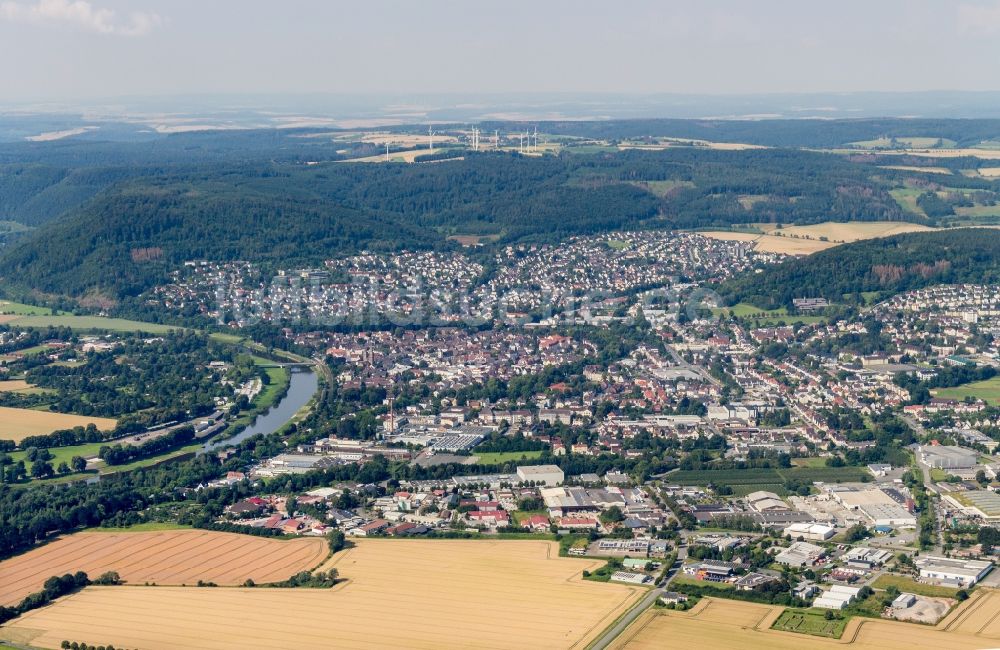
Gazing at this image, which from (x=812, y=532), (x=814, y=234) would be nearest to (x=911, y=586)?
(x=812, y=532)

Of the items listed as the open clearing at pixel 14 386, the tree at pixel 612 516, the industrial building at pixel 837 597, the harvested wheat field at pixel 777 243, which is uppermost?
the harvested wheat field at pixel 777 243

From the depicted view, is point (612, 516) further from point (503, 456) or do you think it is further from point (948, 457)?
point (948, 457)

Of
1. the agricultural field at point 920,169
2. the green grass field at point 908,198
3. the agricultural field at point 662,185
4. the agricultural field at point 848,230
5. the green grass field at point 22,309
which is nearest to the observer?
the green grass field at point 22,309

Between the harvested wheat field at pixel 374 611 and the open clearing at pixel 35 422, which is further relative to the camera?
the open clearing at pixel 35 422

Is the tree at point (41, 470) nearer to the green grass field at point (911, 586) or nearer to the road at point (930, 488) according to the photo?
the green grass field at point (911, 586)

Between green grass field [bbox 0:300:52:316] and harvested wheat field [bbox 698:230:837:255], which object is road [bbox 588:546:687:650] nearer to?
green grass field [bbox 0:300:52:316]

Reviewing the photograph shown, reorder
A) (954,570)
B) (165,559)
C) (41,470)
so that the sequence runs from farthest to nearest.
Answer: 1. (41,470)
2. (165,559)
3. (954,570)

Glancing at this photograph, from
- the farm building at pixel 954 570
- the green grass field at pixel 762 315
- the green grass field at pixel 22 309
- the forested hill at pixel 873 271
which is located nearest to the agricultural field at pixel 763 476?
the farm building at pixel 954 570

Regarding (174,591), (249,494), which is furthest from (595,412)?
(174,591)
